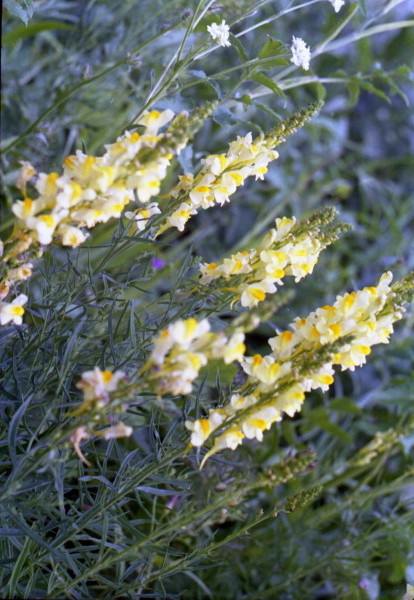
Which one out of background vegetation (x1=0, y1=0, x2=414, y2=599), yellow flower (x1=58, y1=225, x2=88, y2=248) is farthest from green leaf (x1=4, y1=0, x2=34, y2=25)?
yellow flower (x1=58, y1=225, x2=88, y2=248)

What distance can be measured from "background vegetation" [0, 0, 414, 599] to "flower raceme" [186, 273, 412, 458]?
0.12 ft

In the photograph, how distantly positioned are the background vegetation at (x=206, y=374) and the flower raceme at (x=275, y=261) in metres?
0.06

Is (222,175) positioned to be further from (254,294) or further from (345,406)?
(345,406)

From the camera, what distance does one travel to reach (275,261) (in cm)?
70

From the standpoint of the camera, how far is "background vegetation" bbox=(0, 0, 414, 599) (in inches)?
28.1

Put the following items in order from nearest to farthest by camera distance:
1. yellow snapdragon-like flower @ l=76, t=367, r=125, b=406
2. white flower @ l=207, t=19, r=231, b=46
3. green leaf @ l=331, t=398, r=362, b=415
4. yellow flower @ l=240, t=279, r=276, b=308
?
yellow snapdragon-like flower @ l=76, t=367, r=125, b=406, yellow flower @ l=240, t=279, r=276, b=308, white flower @ l=207, t=19, r=231, b=46, green leaf @ l=331, t=398, r=362, b=415

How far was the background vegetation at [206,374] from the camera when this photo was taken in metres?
0.71

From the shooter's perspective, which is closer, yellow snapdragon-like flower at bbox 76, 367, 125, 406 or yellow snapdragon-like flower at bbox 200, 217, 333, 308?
yellow snapdragon-like flower at bbox 76, 367, 125, 406

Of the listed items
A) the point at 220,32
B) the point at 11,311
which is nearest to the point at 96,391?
the point at 11,311

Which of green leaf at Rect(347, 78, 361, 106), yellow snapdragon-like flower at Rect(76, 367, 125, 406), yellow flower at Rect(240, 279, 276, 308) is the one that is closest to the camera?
yellow snapdragon-like flower at Rect(76, 367, 125, 406)

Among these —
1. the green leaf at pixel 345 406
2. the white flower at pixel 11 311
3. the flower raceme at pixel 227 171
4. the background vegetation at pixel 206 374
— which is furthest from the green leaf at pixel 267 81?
the green leaf at pixel 345 406

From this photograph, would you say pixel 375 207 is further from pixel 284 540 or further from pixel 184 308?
pixel 184 308

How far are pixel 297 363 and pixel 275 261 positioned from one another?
0.09 meters

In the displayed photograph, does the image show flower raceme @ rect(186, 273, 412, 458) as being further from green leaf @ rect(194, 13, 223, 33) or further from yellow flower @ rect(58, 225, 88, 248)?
green leaf @ rect(194, 13, 223, 33)
